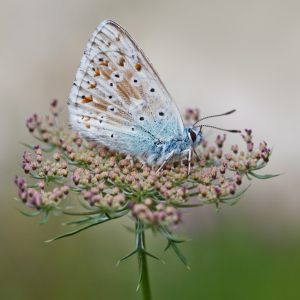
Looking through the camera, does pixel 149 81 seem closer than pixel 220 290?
Yes

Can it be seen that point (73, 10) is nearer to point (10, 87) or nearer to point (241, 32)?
point (10, 87)

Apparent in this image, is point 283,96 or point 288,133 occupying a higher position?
point 283,96

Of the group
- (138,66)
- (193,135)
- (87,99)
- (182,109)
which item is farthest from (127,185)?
(182,109)

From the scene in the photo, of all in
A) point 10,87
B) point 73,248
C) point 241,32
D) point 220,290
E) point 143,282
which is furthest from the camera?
point 241,32

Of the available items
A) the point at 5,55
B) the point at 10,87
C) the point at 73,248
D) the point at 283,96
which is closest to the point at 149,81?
the point at 73,248

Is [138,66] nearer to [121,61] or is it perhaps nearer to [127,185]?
[121,61]

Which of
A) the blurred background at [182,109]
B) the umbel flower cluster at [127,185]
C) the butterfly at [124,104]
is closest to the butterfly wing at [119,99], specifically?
the butterfly at [124,104]

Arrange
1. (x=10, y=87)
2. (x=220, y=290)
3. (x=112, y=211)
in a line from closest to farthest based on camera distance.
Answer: (x=112, y=211)
(x=220, y=290)
(x=10, y=87)

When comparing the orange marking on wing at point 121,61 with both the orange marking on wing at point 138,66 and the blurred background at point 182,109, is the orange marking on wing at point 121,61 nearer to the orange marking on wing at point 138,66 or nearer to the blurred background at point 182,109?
the orange marking on wing at point 138,66
